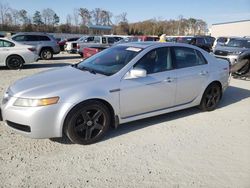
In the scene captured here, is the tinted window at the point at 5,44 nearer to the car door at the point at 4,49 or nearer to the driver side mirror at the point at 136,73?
the car door at the point at 4,49

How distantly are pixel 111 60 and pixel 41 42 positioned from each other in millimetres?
12825

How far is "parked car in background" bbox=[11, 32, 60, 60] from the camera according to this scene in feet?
52.3

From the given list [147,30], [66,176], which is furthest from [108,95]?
[147,30]

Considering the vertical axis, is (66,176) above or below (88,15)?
below

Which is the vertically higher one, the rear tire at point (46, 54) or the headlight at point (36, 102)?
the headlight at point (36, 102)

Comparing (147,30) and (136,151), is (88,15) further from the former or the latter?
(136,151)

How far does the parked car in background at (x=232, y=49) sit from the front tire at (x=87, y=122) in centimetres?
908

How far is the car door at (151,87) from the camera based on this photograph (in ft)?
14.2

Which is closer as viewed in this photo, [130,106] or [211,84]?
[130,106]

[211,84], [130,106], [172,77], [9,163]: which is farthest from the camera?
[211,84]

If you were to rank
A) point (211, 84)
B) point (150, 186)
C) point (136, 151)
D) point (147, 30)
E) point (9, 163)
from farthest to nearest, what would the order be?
1. point (147, 30)
2. point (211, 84)
3. point (136, 151)
4. point (9, 163)
5. point (150, 186)

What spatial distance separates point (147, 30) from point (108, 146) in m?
80.7

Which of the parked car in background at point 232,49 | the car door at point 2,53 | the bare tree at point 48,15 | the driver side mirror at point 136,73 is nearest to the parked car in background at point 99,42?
the car door at point 2,53

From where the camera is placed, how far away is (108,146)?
410 cm
